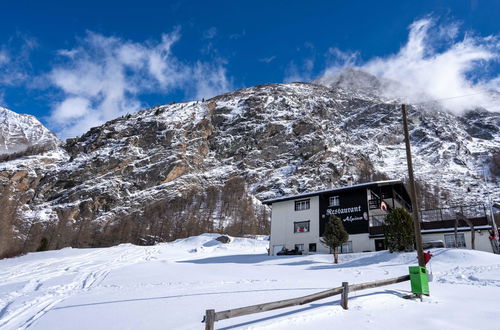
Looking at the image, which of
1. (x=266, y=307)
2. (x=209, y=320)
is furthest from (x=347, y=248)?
(x=209, y=320)

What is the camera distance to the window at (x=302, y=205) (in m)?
39.3

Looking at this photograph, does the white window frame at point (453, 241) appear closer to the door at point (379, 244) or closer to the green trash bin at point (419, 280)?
the door at point (379, 244)

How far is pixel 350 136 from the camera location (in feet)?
614

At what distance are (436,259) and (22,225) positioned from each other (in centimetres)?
14340

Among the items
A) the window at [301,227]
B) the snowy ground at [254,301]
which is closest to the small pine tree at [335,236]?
the snowy ground at [254,301]

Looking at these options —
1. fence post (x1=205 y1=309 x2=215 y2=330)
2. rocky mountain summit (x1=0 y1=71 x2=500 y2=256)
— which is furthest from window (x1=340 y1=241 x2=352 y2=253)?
rocky mountain summit (x1=0 y1=71 x2=500 y2=256)

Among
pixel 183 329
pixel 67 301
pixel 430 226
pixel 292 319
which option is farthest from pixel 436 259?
pixel 67 301

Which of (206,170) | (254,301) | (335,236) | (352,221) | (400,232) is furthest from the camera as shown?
(206,170)

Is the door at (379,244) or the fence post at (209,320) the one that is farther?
the door at (379,244)

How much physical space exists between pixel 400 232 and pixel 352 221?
948 cm

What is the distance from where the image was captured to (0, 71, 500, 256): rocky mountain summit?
12462 centimetres

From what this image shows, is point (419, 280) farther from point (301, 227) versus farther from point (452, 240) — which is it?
point (301, 227)

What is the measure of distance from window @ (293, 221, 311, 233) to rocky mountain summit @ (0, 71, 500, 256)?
73.3m

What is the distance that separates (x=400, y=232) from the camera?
88.0 ft
